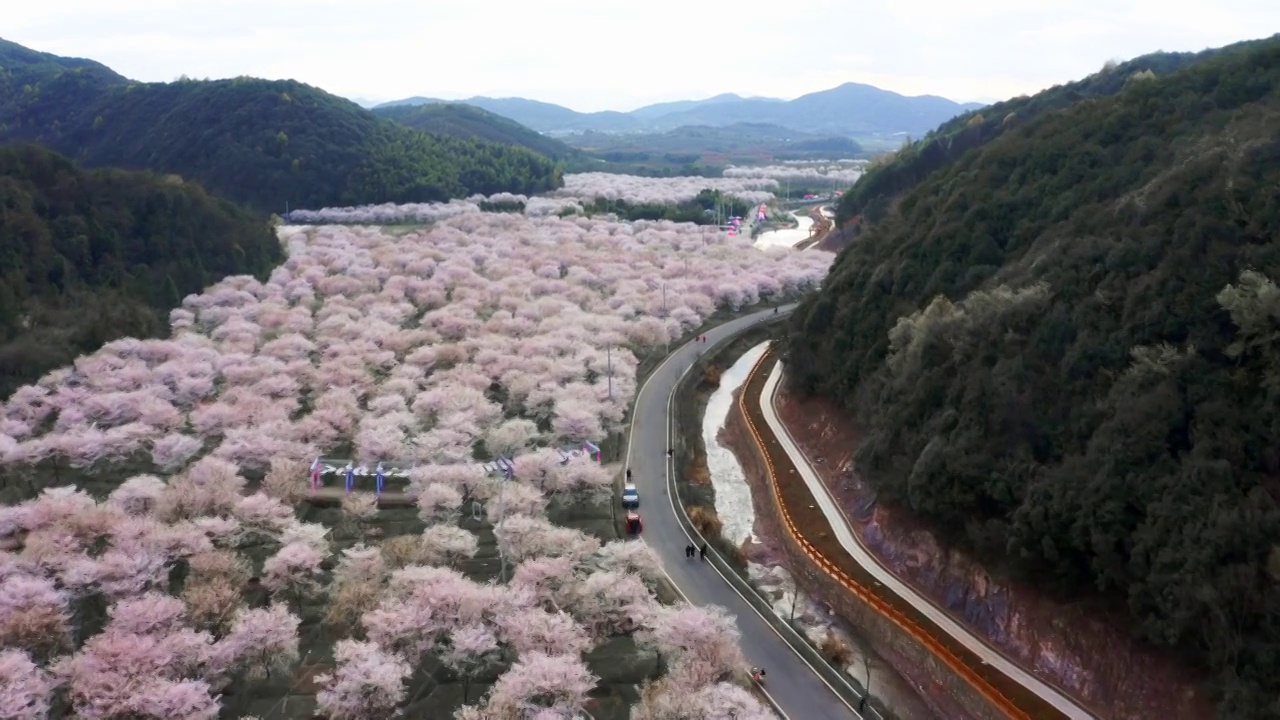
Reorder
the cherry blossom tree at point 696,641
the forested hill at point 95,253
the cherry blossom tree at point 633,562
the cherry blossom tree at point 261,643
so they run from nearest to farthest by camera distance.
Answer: the cherry blossom tree at point 696,641
the cherry blossom tree at point 261,643
the cherry blossom tree at point 633,562
the forested hill at point 95,253

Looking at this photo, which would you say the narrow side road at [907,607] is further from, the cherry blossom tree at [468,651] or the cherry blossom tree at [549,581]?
the cherry blossom tree at [468,651]

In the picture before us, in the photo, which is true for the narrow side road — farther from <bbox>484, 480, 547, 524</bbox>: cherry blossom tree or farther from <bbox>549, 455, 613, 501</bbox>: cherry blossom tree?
<bbox>484, 480, 547, 524</bbox>: cherry blossom tree

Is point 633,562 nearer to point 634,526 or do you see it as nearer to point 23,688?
point 634,526

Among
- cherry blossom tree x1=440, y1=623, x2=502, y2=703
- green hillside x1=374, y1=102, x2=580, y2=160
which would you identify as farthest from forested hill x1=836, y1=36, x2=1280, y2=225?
green hillside x1=374, y1=102, x2=580, y2=160

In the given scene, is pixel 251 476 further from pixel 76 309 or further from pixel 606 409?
pixel 76 309

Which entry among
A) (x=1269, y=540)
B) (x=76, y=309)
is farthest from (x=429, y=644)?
(x=76, y=309)

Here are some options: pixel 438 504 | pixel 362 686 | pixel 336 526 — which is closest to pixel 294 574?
pixel 336 526

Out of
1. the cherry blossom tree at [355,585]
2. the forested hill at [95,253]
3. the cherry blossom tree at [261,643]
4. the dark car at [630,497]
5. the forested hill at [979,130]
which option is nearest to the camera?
the cherry blossom tree at [261,643]

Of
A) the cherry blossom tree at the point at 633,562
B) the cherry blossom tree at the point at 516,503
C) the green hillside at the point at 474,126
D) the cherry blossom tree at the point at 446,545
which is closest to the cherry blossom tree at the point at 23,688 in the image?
the cherry blossom tree at the point at 446,545
